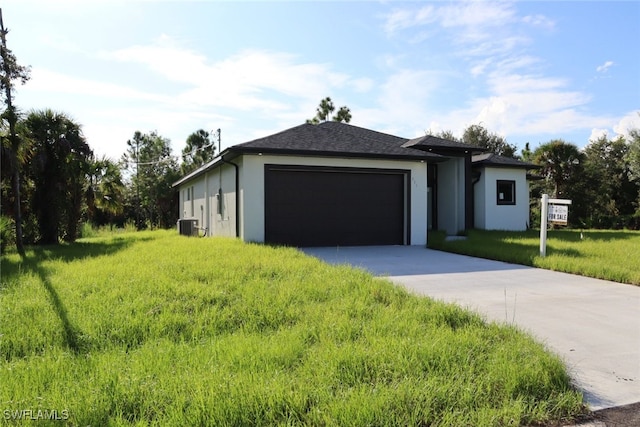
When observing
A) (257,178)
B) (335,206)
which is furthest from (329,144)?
(257,178)

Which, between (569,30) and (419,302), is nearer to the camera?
(419,302)

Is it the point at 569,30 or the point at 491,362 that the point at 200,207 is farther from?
the point at 491,362

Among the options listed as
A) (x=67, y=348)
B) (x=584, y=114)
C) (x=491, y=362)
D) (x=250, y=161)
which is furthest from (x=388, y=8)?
(x=584, y=114)

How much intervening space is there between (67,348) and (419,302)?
3.88 metres

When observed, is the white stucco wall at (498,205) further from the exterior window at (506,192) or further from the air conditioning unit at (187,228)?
the air conditioning unit at (187,228)

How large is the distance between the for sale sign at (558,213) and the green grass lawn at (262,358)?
6.74m

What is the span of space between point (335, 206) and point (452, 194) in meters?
5.81

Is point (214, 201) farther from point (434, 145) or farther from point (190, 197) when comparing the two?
point (434, 145)

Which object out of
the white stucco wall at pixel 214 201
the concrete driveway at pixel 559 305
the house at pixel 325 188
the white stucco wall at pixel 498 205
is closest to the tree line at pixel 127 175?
the white stucco wall at pixel 214 201

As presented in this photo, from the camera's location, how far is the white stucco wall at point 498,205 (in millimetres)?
18531

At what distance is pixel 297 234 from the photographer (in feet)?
40.8

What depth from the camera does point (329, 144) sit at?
12.9 m

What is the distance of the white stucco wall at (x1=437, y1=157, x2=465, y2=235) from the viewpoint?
1598 centimetres

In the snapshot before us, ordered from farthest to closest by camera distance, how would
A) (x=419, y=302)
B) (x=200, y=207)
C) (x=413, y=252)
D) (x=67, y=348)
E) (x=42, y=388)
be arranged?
(x=200, y=207) → (x=413, y=252) → (x=419, y=302) → (x=67, y=348) → (x=42, y=388)
